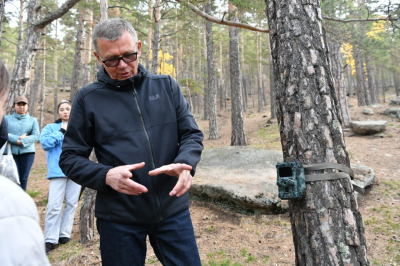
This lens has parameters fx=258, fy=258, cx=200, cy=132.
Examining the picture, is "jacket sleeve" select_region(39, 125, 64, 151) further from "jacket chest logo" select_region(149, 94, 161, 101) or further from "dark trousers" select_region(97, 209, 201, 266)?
"jacket chest logo" select_region(149, 94, 161, 101)

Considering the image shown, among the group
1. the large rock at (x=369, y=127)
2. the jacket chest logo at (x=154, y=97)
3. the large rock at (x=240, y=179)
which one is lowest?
the large rock at (x=240, y=179)

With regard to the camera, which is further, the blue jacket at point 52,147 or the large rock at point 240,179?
the large rock at point 240,179

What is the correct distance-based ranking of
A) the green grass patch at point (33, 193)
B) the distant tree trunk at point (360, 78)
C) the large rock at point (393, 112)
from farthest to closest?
the distant tree trunk at point (360, 78) → the large rock at point (393, 112) → the green grass patch at point (33, 193)

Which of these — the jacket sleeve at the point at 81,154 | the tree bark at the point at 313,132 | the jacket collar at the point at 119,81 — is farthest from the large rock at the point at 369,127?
the jacket sleeve at the point at 81,154

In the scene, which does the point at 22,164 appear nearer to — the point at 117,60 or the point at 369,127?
the point at 117,60

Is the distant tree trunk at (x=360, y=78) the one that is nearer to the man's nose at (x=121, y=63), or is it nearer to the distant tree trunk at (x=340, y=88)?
the distant tree trunk at (x=340, y=88)

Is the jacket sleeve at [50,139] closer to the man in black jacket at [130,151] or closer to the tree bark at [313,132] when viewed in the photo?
the man in black jacket at [130,151]

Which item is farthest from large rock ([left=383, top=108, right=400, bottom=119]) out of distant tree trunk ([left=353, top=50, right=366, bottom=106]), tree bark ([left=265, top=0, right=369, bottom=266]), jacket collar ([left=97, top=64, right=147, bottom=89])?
jacket collar ([left=97, top=64, right=147, bottom=89])

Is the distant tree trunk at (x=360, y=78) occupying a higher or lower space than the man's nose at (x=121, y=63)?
higher

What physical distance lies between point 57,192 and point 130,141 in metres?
2.94

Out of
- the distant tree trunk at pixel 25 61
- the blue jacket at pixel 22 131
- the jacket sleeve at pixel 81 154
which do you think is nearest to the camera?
the jacket sleeve at pixel 81 154

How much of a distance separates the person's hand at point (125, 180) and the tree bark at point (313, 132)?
1302 millimetres

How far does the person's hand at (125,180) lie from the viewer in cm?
144

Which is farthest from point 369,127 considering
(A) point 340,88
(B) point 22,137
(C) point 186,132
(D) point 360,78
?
(B) point 22,137
